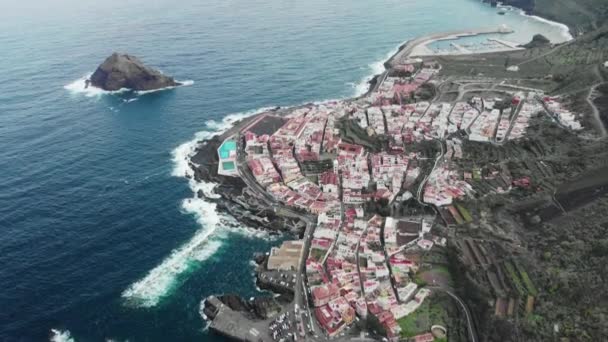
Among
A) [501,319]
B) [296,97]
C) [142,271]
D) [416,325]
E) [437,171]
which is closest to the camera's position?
[501,319]

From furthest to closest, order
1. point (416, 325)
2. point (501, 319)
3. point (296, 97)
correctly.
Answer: point (296, 97), point (416, 325), point (501, 319)

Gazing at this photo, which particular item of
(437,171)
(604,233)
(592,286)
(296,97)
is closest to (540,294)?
(592,286)

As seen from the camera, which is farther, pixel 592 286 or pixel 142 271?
pixel 142 271

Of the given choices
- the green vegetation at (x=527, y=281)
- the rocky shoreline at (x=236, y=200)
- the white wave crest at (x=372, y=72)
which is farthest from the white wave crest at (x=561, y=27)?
the rocky shoreline at (x=236, y=200)

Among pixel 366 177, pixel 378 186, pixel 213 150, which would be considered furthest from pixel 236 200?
pixel 378 186

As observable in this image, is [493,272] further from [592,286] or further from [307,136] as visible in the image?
[307,136]

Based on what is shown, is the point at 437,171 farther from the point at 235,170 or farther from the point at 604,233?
the point at 235,170
